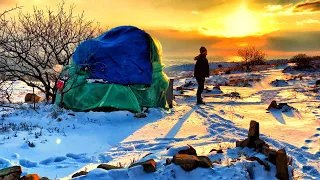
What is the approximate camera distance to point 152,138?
7.23 metres

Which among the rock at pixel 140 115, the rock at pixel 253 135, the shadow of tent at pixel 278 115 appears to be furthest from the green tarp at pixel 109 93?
the rock at pixel 253 135

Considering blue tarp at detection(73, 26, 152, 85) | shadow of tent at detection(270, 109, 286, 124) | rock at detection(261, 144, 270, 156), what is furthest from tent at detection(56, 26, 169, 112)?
rock at detection(261, 144, 270, 156)

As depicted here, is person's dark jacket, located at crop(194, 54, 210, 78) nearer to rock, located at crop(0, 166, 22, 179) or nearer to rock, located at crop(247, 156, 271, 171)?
rock, located at crop(247, 156, 271, 171)

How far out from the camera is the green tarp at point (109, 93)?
9.70 m

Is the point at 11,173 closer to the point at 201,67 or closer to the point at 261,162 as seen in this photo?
the point at 261,162

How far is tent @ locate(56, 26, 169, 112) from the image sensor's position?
9.77m

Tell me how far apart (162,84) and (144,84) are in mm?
1081

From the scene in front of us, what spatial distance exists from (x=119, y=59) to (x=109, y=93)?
1.23 m

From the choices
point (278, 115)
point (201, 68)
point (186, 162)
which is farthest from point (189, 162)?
point (201, 68)

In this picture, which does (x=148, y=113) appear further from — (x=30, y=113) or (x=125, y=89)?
(x=30, y=113)

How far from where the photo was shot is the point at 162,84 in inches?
443

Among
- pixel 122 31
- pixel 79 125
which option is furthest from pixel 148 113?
pixel 122 31

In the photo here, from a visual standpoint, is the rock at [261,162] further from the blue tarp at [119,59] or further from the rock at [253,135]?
the blue tarp at [119,59]

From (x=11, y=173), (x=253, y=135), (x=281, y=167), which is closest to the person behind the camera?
(x=11, y=173)
